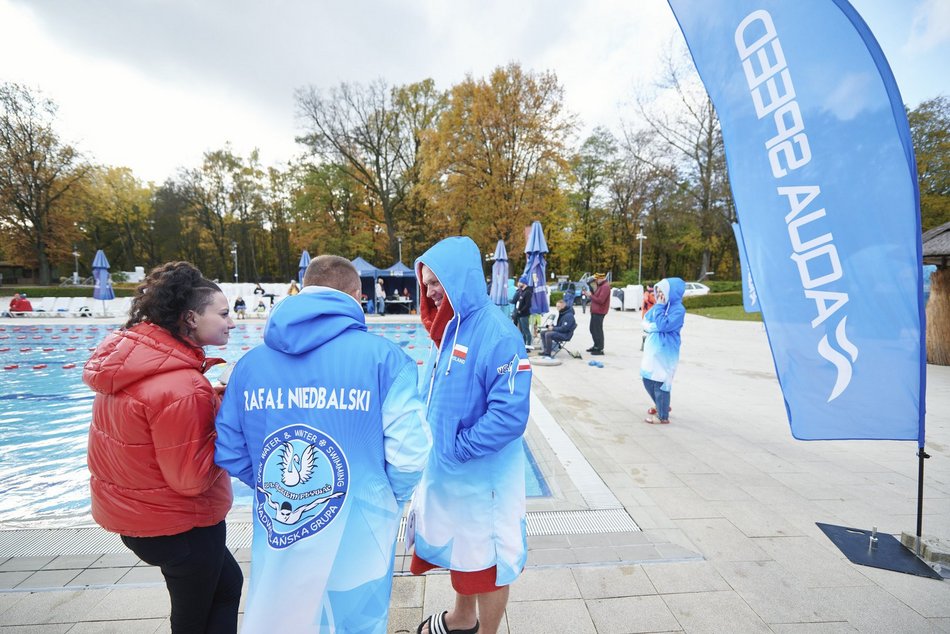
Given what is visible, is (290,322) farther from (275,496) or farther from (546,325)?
(546,325)

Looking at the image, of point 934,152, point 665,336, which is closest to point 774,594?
point 665,336

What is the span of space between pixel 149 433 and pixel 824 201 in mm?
3177

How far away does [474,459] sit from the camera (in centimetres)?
186

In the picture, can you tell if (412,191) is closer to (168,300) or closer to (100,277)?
(100,277)

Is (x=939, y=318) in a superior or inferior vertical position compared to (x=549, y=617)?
superior

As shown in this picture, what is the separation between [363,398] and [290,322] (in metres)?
0.33

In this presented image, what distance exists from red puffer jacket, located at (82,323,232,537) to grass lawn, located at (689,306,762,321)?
22231 millimetres

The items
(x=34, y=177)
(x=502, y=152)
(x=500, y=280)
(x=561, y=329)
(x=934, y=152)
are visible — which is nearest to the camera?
(x=561, y=329)

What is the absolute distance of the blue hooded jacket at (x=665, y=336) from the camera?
5117 mm

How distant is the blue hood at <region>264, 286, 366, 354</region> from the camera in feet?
4.21

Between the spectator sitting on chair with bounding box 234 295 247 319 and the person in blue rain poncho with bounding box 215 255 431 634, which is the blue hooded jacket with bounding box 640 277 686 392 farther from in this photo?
Answer: the spectator sitting on chair with bounding box 234 295 247 319

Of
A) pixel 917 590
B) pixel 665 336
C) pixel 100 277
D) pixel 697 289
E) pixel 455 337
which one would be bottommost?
pixel 917 590

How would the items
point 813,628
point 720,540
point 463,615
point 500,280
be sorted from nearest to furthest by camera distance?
1. point 463,615
2. point 813,628
3. point 720,540
4. point 500,280

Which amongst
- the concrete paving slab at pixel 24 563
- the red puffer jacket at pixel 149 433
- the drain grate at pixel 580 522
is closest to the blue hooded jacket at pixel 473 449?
the red puffer jacket at pixel 149 433
